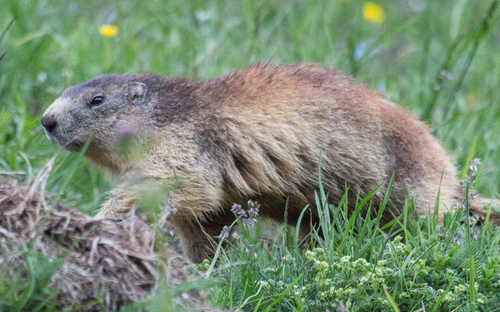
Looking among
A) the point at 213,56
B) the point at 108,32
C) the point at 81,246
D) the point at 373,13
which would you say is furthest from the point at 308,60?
the point at 81,246

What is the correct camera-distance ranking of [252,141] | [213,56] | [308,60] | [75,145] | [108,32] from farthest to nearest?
[213,56]
[108,32]
[308,60]
[75,145]
[252,141]

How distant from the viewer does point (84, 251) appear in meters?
2.91

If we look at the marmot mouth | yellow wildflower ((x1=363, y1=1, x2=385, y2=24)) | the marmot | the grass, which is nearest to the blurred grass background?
the grass

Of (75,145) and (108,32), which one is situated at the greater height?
(108,32)

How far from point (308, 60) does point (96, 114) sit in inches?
125

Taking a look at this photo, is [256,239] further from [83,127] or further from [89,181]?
[89,181]

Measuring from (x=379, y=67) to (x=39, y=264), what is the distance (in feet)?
23.9

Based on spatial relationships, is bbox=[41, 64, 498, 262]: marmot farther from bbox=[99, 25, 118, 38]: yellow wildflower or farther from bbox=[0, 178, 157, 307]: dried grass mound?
bbox=[99, 25, 118, 38]: yellow wildflower

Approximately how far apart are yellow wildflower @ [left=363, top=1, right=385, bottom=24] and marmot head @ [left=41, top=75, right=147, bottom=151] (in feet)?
17.9

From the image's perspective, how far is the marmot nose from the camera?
476 centimetres

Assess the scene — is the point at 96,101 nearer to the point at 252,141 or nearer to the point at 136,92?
the point at 136,92

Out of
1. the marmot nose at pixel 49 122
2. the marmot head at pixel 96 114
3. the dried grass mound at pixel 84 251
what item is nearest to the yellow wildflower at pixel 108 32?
the marmot head at pixel 96 114

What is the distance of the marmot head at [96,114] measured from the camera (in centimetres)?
478

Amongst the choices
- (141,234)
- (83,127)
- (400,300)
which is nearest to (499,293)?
(400,300)
